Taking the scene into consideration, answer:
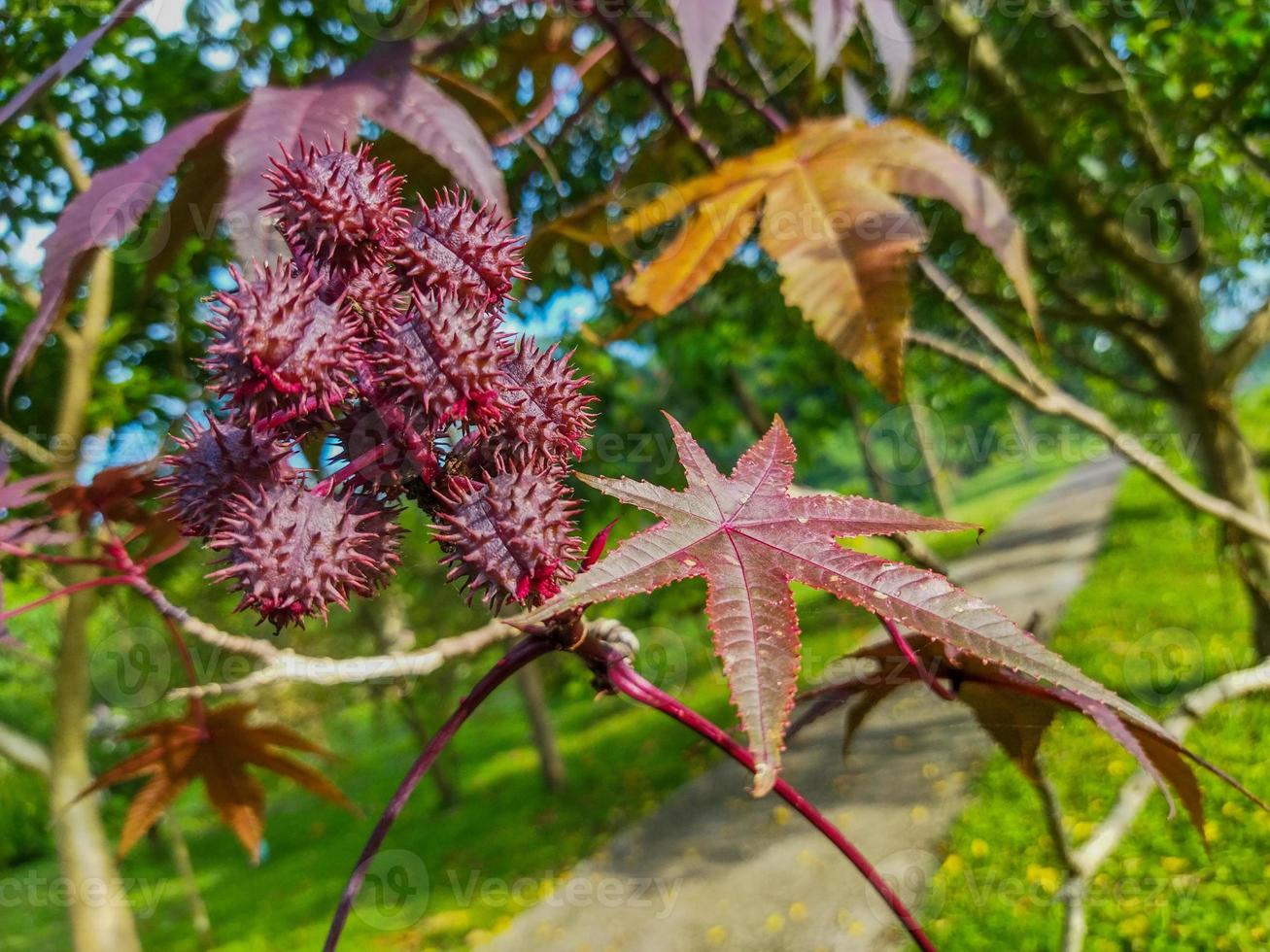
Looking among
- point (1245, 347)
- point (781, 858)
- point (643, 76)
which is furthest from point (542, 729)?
point (643, 76)

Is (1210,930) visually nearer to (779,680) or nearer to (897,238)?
(897,238)

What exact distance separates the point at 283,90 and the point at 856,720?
1288 millimetres

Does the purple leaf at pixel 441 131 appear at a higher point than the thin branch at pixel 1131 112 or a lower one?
lower

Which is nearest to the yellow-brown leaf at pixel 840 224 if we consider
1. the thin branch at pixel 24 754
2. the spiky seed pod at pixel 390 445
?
the spiky seed pod at pixel 390 445

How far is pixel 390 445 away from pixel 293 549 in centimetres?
10

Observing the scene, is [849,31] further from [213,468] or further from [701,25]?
[213,468]

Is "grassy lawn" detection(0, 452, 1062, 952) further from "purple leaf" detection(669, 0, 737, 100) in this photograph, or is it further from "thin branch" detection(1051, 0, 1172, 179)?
"purple leaf" detection(669, 0, 737, 100)

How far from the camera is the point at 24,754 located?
3.18 meters

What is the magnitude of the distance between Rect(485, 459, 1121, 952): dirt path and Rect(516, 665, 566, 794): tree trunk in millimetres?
1872

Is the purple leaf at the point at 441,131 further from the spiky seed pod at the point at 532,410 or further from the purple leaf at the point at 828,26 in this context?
the purple leaf at the point at 828,26

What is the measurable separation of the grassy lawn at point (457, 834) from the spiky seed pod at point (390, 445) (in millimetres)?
4526

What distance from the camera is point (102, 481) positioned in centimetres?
115

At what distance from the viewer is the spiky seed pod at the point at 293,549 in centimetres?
62

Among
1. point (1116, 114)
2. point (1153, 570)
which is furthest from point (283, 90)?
point (1153, 570)
